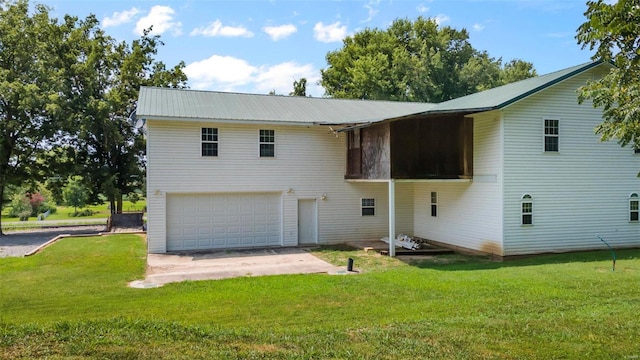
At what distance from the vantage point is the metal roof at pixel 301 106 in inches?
579

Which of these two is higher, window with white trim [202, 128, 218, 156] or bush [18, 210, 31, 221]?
window with white trim [202, 128, 218, 156]

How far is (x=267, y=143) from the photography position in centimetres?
1769

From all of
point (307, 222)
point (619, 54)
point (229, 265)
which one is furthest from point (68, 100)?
point (619, 54)

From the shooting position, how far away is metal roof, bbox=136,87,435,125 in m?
16.6

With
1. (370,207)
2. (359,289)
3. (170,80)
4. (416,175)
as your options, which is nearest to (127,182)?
(170,80)

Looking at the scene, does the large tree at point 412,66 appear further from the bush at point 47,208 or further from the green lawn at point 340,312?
the bush at point 47,208

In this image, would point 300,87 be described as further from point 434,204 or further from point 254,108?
point 434,204

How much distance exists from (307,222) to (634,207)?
39.1 feet

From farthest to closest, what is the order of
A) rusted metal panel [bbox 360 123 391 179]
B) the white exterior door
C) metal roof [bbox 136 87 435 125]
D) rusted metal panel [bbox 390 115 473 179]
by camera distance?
1. the white exterior door
2. metal roof [bbox 136 87 435 125]
3. rusted metal panel [bbox 360 123 391 179]
4. rusted metal panel [bbox 390 115 473 179]

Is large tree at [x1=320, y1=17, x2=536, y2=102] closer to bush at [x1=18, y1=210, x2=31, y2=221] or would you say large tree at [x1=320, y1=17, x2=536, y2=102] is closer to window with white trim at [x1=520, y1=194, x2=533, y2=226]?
window with white trim at [x1=520, y1=194, x2=533, y2=226]

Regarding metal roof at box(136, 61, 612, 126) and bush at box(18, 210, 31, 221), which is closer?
metal roof at box(136, 61, 612, 126)

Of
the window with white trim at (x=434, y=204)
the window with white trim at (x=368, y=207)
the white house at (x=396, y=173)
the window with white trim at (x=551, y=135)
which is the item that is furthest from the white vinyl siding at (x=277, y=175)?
the window with white trim at (x=551, y=135)

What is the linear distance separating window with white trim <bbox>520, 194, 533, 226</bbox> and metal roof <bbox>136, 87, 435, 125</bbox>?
16.8 feet

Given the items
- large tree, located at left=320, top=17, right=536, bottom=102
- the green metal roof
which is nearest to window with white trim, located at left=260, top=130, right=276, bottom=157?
the green metal roof
